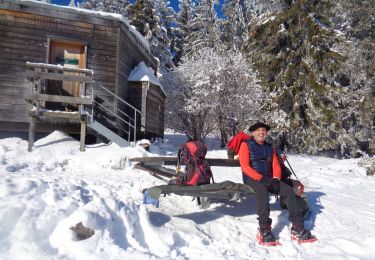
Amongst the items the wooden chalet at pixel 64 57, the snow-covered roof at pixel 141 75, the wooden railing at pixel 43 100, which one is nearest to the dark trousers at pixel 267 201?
the wooden railing at pixel 43 100

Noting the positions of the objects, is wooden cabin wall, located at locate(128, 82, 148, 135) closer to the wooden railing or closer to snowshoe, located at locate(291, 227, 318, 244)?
the wooden railing

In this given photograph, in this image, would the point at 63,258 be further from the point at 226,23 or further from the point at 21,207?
the point at 226,23

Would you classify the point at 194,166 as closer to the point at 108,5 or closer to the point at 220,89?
the point at 220,89

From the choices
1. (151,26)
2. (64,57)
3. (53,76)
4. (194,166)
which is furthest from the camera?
(151,26)

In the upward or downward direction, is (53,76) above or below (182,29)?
below

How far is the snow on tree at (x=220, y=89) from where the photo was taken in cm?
1978

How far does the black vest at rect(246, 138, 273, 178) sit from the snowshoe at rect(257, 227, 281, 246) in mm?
946

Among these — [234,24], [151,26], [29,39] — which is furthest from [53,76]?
[234,24]

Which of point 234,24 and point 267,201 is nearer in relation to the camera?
point 267,201

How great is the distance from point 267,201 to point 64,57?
1037cm

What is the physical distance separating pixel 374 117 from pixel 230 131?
8153 mm

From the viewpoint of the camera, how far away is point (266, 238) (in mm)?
4602

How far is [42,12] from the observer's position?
1230 cm

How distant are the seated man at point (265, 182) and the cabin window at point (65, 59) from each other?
8.59 metres
